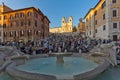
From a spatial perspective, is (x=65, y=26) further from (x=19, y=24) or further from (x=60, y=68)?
(x=60, y=68)

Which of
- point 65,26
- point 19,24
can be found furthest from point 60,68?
point 65,26

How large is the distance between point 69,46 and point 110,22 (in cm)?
1435

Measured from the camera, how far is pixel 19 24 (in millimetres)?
44781

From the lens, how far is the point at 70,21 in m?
113

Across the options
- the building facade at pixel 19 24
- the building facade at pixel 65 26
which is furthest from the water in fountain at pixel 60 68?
the building facade at pixel 65 26

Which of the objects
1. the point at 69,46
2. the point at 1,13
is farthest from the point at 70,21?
the point at 69,46

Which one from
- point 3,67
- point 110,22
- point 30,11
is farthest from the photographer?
point 30,11

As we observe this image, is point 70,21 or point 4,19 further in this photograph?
point 70,21

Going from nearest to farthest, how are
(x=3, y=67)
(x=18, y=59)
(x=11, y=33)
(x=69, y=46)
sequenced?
(x=3, y=67), (x=18, y=59), (x=69, y=46), (x=11, y=33)

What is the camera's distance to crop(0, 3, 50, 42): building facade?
42.8 m

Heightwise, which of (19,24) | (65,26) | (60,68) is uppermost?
(65,26)

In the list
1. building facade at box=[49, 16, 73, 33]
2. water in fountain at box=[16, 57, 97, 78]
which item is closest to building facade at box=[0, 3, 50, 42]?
water in fountain at box=[16, 57, 97, 78]

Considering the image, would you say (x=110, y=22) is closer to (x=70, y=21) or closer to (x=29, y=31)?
(x=29, y=31)

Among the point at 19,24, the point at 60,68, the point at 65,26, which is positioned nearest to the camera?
the point at 60,68
